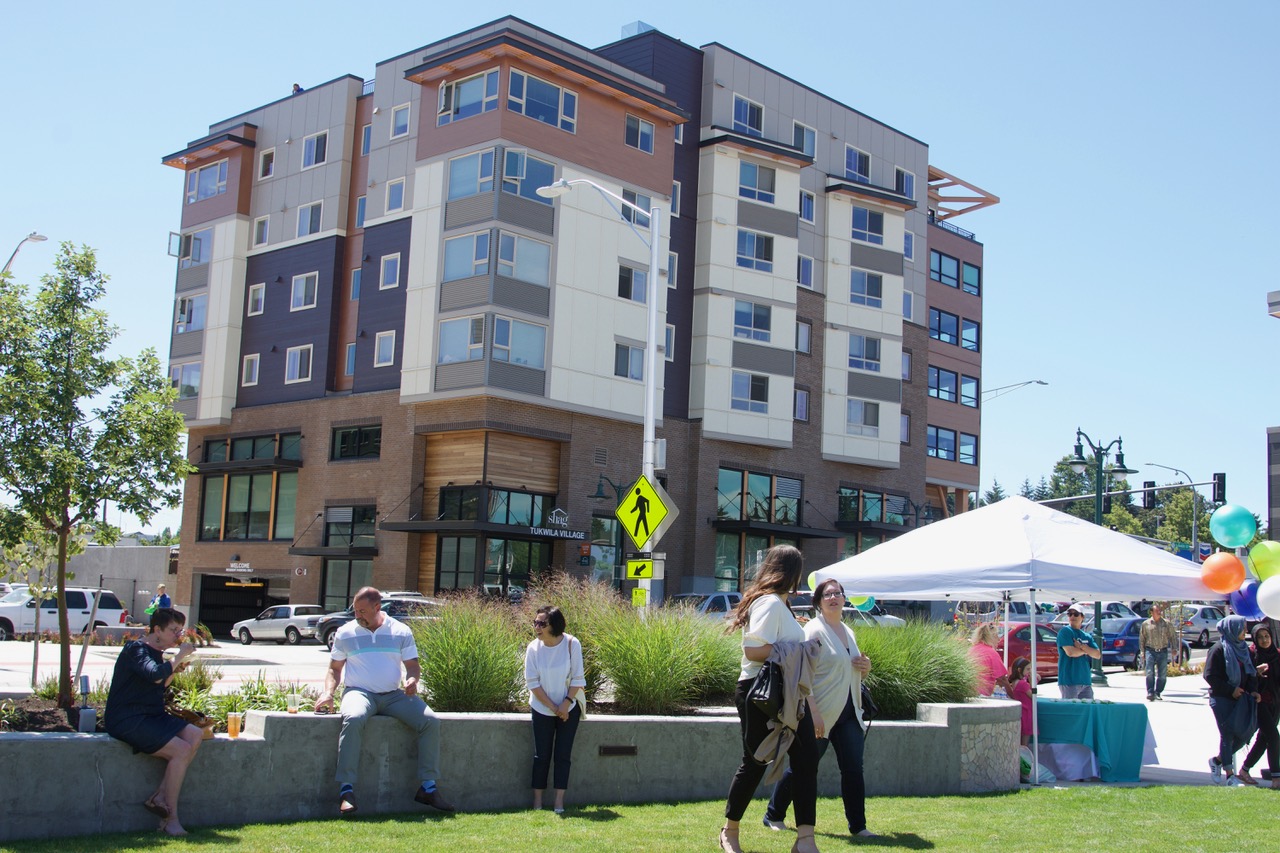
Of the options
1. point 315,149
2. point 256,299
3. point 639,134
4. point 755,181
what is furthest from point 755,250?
point 256,299

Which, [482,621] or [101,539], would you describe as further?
[101,539]

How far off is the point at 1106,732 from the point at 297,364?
37224 millimetres

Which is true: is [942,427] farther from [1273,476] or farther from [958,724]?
[958,724]

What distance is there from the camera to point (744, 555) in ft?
154

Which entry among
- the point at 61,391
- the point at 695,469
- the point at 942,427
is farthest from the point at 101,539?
the point at 942,427

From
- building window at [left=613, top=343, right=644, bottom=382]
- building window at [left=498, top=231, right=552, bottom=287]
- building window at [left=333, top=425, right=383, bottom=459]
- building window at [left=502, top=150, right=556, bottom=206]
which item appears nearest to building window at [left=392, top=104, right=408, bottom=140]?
building window at [left=502, top=150, right=556, bottom=206]

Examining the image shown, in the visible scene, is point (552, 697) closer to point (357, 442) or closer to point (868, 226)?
point (357, 442)

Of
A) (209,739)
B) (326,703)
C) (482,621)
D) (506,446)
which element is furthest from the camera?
(506,446)

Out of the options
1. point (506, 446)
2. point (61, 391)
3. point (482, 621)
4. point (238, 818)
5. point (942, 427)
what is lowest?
point (238, 818)

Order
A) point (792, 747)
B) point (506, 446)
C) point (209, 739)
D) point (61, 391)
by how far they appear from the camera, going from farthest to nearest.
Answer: point (506, 446) → point (61, 391) → point (209, 739) → point (792, 747)

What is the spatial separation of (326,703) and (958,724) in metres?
5.97

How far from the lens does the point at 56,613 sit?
3484 cm

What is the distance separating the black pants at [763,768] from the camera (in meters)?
8.11

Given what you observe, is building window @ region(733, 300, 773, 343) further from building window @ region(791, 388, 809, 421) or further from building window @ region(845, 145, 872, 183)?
building window @ region(845, 145, 872, 183)
